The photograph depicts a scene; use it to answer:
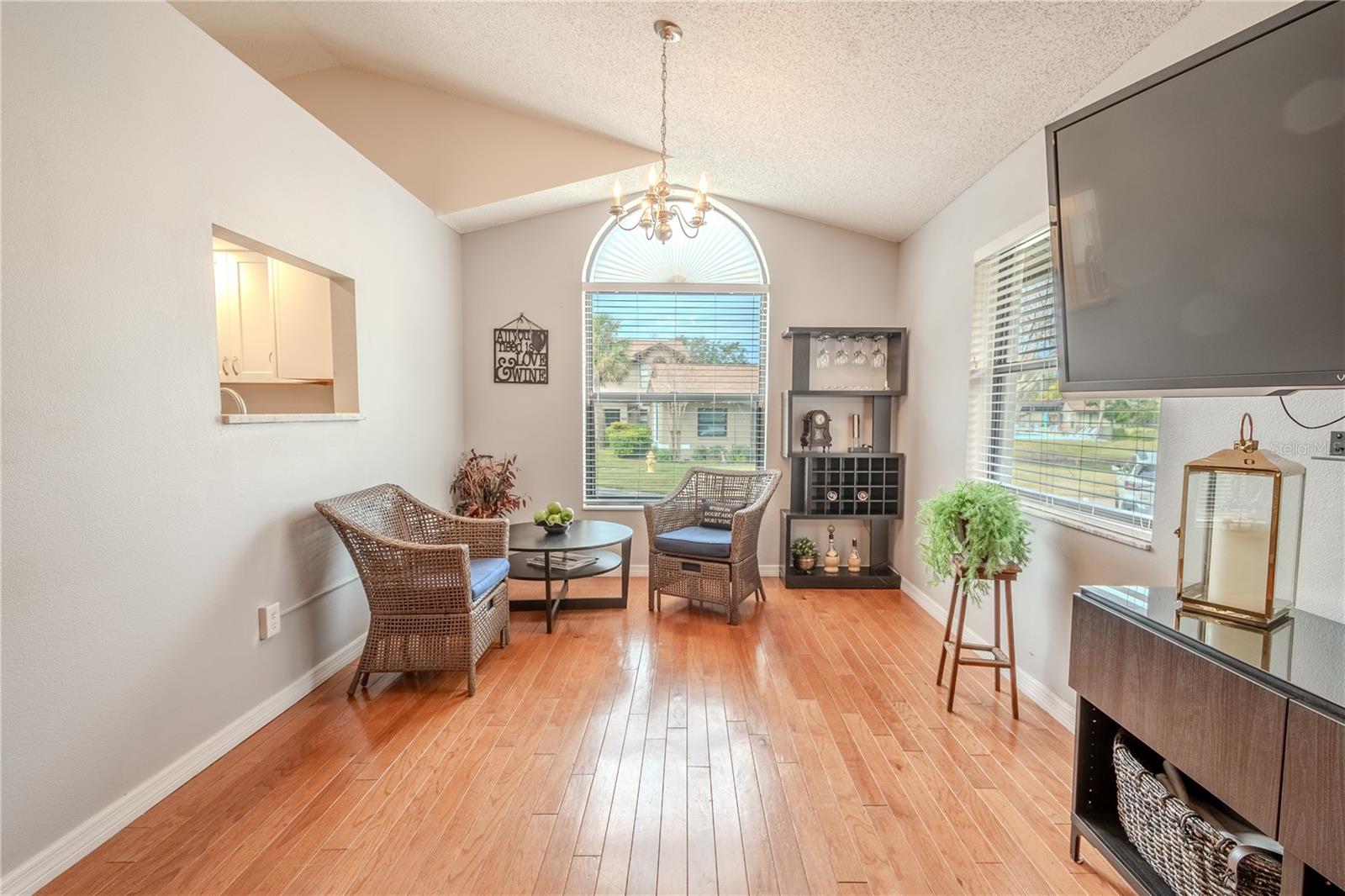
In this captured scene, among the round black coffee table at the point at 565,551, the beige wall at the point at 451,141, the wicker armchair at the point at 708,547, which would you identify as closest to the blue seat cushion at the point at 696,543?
the wicker armchair at the point at 708,547

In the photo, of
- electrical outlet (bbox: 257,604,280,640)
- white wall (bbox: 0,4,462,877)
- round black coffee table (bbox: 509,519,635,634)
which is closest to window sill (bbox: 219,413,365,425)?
white wall (bbox: 0,4,462,877)

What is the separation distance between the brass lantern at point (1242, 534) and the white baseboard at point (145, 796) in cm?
313

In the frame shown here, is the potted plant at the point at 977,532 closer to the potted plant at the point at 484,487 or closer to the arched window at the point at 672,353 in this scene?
the arched window at the point at 672,353

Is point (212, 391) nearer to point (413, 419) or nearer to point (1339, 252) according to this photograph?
point (413, 419)

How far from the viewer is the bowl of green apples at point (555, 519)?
3672 mm

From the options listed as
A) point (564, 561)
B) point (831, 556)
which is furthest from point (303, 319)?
point (831, 556)

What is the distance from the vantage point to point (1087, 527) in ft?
7.86

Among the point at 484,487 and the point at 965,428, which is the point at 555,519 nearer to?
the point at 484,487

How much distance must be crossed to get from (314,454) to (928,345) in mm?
3730

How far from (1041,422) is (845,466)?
69.1 inches

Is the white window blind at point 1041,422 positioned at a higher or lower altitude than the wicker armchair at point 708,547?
higher

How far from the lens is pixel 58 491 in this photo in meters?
1.63

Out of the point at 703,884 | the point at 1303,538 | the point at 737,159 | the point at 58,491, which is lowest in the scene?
the point at 703,884

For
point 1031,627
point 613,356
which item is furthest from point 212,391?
point 1031,627
